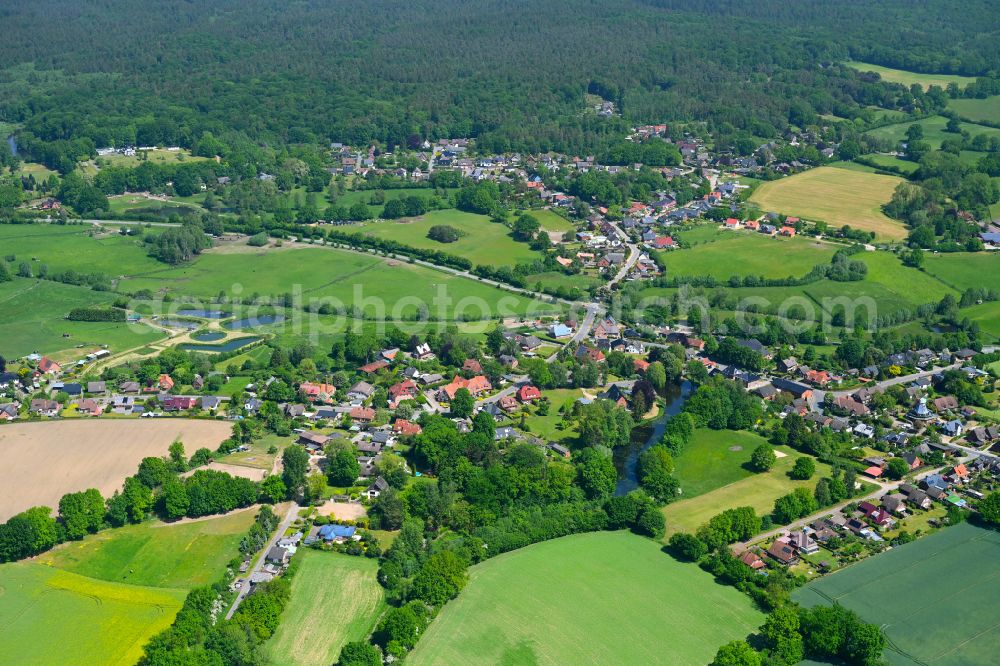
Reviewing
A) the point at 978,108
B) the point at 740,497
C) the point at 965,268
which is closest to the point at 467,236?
the point at 965,268

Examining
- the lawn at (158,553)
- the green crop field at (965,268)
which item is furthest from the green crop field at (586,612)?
the green crop field at (965,268)

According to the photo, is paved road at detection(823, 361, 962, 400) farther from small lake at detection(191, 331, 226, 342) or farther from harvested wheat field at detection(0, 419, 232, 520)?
small lake at detection(191, 331, 226, 342)

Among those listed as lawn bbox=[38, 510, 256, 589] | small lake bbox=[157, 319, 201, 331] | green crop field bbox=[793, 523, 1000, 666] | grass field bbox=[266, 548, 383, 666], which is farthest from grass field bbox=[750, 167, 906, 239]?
lawn bbox=[38, 510, 256, 589]

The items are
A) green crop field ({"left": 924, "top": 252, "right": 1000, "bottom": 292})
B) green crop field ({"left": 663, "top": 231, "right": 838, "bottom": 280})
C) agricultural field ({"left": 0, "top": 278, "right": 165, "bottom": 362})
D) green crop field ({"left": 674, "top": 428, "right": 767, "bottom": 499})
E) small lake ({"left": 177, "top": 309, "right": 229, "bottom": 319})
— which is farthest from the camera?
green crop field ({"left": 663, "top": 231, "right": 838, "bottom": 280})

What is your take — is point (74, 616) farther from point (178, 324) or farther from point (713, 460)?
point (178, 324)

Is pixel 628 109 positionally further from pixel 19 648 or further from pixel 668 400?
pixel 19 648

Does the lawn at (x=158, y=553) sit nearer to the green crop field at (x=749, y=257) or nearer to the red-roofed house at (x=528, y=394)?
the red-roofed house at (x=528, y=394)

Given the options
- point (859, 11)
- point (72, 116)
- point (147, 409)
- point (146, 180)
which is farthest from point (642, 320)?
point (859, 11)
